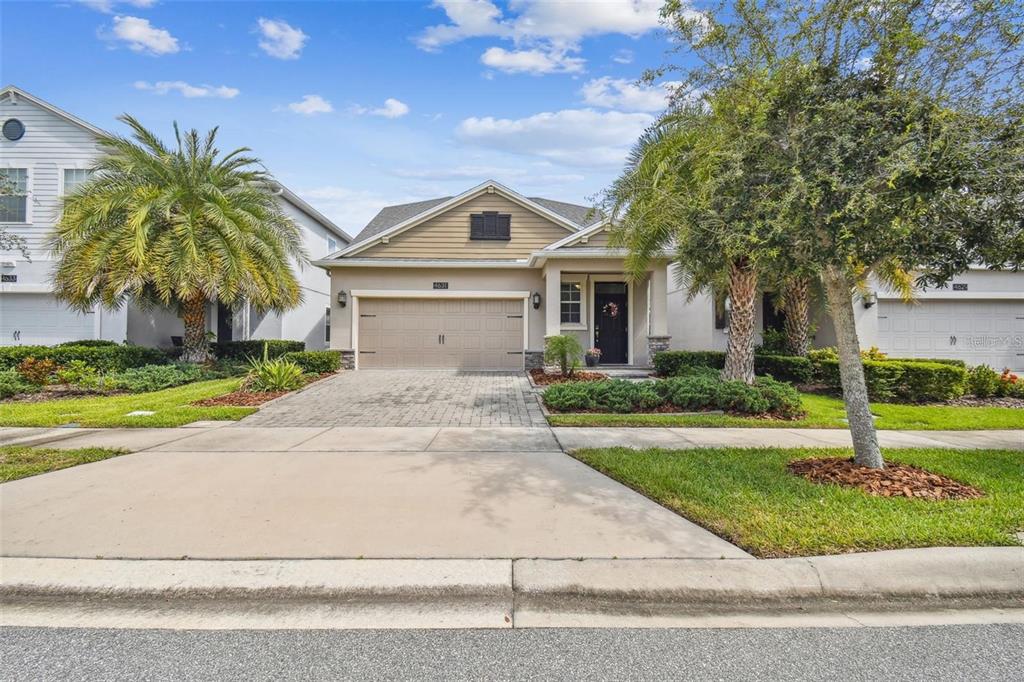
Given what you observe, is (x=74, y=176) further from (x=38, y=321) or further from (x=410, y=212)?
(x=410, y=212)

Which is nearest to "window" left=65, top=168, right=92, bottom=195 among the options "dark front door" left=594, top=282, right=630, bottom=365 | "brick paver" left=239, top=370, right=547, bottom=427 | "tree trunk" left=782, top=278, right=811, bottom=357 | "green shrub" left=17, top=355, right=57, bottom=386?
"green shrub" left=17, top=355, right=57, bottom=386

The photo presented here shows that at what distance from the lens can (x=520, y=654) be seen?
2.51 m

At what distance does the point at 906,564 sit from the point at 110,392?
13870 mm

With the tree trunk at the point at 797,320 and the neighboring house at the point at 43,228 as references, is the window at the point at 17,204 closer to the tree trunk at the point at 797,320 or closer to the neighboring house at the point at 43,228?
the neighboring house at the point at 43,228

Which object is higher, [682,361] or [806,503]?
[682,361]

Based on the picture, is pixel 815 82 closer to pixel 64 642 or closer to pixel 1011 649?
pixel 1011 649

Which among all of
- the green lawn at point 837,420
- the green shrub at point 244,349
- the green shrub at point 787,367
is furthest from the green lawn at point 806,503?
the green shrub at point 244,349

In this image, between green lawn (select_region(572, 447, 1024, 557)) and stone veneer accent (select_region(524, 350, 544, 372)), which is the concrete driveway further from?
stone veneer accent (select_region(524, 350, 544, 372))

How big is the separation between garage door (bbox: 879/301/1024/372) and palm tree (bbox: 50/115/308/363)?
18.2m

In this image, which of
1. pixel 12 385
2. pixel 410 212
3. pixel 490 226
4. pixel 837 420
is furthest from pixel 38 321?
pixel 837 420

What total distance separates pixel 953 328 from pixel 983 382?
247 inches

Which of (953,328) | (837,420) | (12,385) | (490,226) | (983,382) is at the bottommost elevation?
(837,420)

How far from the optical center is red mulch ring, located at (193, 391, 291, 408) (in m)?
9.45

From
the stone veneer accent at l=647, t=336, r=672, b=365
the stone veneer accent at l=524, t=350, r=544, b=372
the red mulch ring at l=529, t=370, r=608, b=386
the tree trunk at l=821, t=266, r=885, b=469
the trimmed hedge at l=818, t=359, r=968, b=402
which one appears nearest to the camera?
the tree trunk at l=821, t=266, r=885, b=469
